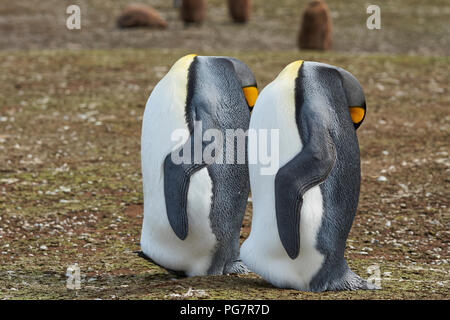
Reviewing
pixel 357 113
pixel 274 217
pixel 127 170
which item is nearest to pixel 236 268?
pixel 274 217

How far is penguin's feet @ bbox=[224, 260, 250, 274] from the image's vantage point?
400cm

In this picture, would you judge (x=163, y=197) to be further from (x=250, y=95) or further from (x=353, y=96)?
(x=353, y=96)

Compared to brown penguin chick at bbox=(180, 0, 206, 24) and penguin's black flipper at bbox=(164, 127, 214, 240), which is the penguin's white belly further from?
brown penguin chick at bbox=(180, 0, 206, 24)

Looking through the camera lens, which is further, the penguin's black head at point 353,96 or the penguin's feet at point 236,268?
the penguin's feet at point 236,268

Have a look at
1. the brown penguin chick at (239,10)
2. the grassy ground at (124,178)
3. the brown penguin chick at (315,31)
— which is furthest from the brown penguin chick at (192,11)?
the grassy ground at (124,178)

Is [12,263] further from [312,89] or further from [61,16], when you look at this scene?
[61,16]

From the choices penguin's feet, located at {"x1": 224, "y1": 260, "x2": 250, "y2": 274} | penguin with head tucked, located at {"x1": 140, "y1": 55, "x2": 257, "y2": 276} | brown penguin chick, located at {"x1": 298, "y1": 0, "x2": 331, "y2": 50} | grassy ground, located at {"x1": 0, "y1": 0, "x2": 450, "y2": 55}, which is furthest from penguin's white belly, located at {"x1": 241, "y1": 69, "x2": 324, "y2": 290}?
grassy ground, located at {"x1": 0, "y1": 0, "x2": 450, "y2": 55}

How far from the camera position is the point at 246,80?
4012 millimetres

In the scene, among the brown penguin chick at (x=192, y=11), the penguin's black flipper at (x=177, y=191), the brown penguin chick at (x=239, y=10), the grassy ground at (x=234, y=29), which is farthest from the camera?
the brown penguin chick at (x=239, y=10)

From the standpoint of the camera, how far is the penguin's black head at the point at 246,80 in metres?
3.98

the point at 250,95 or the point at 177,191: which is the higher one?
the point at 250,95

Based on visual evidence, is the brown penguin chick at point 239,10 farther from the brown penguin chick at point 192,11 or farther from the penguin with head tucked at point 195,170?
the penguin with head tucked at point 195,170

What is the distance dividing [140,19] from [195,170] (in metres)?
12.5

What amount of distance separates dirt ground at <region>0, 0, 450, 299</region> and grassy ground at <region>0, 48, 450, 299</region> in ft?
0.05
